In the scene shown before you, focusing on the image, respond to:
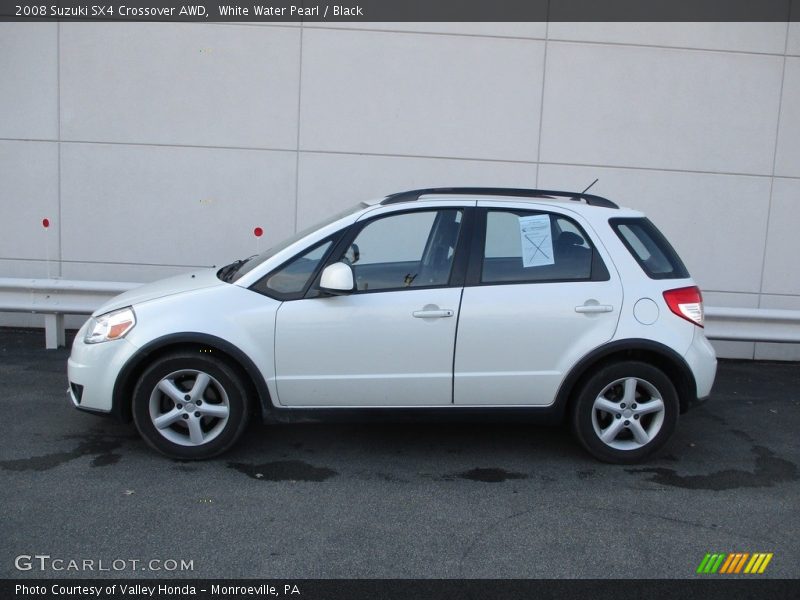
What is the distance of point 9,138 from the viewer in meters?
8.57

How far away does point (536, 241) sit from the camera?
5.07 m

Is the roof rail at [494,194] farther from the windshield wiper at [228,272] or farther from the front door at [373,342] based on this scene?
the windshield wiper at [228,272]

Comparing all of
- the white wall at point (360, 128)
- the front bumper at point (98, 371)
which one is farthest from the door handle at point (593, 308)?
the white wall at point (360, 128)

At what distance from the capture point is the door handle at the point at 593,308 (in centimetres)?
495

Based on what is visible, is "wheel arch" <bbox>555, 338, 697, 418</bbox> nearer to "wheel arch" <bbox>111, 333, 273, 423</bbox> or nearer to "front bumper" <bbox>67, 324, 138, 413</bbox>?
"wheel arch" <bbox>111, 333, 273, 423</bbox>

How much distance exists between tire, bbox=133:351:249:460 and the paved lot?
0.49 ft

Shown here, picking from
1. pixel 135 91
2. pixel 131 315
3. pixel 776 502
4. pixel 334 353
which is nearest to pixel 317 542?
pixel 334 353

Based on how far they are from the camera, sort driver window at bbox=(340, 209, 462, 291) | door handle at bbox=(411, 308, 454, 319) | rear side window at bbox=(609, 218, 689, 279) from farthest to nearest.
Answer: rear side window at bbox=(609, 218, 689, 279), driver window at bbox=(340, 209, 462, 291), door handle at bbox=(411, 308, 454, 319)

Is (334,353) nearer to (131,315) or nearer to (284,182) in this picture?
(131,315)

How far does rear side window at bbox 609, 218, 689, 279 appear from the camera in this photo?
511cm
